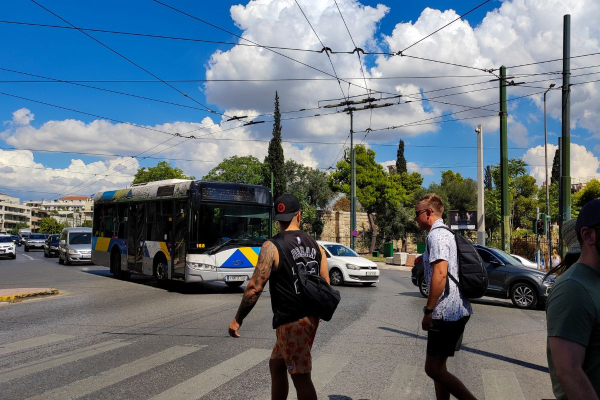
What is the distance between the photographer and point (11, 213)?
154 metres

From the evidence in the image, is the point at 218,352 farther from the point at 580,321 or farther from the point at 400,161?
the point at 400,161

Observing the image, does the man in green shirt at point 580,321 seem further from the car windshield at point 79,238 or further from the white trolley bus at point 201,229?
the car windshield at point 79,238

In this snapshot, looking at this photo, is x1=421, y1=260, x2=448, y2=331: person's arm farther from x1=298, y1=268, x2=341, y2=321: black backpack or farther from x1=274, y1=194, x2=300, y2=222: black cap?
x1=274, y1=194, x2=300, y2=222: black cap

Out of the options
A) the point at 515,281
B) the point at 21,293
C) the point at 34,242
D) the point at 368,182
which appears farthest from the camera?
the point at 34,242

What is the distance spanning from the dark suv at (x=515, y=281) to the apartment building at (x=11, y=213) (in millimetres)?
154301

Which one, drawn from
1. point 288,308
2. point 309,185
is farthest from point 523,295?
point 309,185

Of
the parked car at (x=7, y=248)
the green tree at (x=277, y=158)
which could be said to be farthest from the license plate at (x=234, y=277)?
the green tree at (x=277, y=158)

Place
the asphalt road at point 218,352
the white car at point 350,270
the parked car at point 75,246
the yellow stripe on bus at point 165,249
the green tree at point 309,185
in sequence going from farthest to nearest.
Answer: the green tree at point 309,185, the parked car at point 75,246, the white car at point 350,270, the yellow stripe on bus at point 165,249, the asphalt road at point 218,352

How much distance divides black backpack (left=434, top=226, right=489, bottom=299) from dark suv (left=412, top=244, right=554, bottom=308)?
28.0 ft

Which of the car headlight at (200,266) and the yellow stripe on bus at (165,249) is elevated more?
the yellow stripe on bus at (165,249)

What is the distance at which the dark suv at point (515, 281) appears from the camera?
12688 mm

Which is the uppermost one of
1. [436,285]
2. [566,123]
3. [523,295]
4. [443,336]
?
[566,123]

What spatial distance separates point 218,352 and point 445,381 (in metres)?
3.80

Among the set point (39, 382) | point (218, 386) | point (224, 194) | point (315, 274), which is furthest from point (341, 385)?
point (224, 194)
